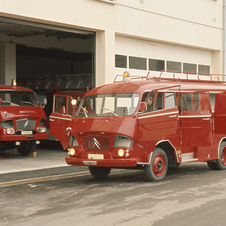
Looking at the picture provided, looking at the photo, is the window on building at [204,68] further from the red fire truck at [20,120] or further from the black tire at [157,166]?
the black tire at [157,166]

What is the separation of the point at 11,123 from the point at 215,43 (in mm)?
11695

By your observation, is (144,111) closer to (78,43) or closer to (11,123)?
(11,123)

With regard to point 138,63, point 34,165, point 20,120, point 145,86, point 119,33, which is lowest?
point 34,165

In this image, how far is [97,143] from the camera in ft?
Result: 31.8

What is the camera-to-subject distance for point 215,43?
70.7ft

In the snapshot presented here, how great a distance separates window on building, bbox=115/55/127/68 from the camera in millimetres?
16938

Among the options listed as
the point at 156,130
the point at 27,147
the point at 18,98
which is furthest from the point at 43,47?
the point at 156,130

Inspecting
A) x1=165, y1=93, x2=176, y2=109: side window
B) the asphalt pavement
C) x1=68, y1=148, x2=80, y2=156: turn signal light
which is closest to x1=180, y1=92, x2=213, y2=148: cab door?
x1=165, y1=93, x2=176, y2=109: side window

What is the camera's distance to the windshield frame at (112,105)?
9.78 metres

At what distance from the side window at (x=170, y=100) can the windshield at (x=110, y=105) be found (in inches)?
35.1

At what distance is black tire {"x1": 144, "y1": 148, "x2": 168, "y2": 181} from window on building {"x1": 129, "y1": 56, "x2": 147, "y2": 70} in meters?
7.84

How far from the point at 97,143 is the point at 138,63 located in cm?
865

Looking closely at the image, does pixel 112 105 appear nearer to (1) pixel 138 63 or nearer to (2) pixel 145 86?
(2) pixel 145 86

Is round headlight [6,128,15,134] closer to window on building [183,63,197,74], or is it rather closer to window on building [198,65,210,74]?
window on building [183,63,197,74]
